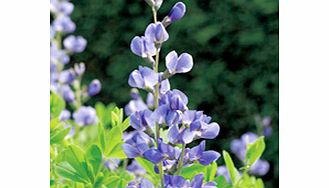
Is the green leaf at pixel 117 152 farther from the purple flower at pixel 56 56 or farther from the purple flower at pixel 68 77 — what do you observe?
the purple flower at pixel 56 56

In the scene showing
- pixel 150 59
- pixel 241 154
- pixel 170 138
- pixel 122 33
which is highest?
pixel 122 33

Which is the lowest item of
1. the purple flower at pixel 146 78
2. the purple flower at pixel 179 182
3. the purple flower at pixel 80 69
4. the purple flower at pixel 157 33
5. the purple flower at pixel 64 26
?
the purple flower at pixel 179 182

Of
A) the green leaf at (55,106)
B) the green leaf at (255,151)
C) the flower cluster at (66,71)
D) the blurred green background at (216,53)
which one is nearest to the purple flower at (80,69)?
the flower cluster at (66,71)

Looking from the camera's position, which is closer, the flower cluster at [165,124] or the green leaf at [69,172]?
the flower cluster at [165,124]

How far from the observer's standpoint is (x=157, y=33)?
110 cm

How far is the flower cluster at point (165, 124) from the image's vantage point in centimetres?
107

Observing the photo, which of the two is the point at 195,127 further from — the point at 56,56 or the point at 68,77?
the point at 56,56

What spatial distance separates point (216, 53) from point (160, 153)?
281 cm

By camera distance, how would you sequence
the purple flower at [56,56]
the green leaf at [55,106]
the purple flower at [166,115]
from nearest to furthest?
1. the purple flower at [166,115]
2. the green leaf at [55,106]
3. the purple flower at [56,56]
